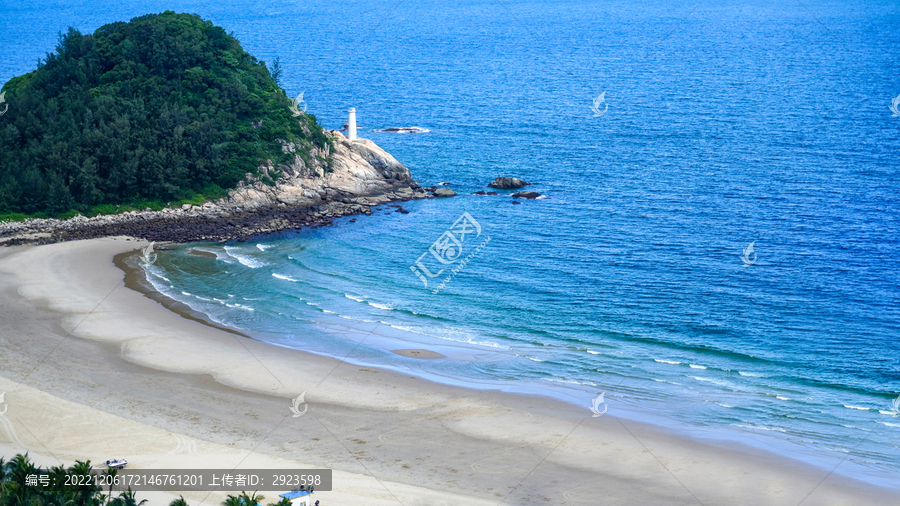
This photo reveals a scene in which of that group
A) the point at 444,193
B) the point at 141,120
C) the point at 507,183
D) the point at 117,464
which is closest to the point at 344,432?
the point at 117,464

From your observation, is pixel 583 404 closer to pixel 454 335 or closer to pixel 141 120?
pixel 454 335

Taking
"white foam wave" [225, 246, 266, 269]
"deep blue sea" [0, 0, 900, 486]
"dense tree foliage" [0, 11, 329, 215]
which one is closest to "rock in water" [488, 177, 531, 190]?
"deep blue sea" [0, 0, 900, 486]

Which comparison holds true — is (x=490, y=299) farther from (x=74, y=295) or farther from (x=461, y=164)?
(x=461, y=164)

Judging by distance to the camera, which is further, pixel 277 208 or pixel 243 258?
pixel 277 208

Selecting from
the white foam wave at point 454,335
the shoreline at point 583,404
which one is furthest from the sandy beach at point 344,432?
the white foam wave at point 454,335

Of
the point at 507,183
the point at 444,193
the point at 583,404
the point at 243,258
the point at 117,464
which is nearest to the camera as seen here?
the point at 117,464

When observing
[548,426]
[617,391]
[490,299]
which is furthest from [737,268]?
[548,426]

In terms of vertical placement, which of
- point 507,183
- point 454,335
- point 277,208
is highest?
point 507,183

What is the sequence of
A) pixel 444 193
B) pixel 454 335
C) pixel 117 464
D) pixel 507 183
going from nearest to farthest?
pixel 117 464, pixel 454 335, pixel 444 193, pixel 507 183
